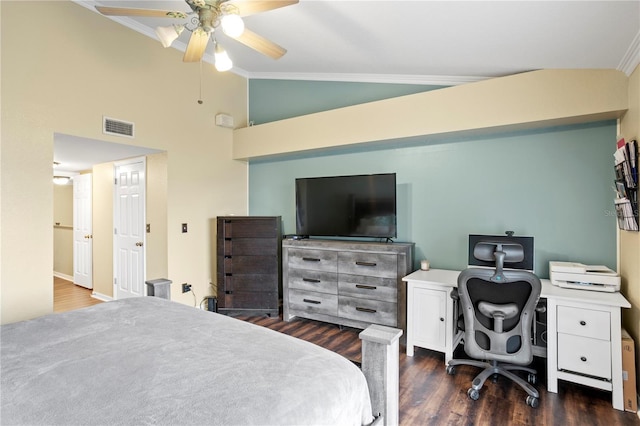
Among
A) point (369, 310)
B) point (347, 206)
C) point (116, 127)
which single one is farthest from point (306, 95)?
point (369, 310)

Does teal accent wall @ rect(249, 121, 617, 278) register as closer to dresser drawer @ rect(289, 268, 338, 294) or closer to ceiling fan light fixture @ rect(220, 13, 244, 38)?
dresser drawer @ rect(289, 268, 338, 294)

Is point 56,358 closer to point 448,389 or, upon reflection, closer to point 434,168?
point 448,389

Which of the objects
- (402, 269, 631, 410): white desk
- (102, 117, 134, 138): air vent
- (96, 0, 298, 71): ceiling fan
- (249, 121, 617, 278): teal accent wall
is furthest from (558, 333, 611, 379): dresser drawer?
(102, 117, 134, 138): air vent

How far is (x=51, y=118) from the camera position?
2770 millimetres

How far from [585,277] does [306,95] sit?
11.4 feet

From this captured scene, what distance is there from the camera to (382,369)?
1.32m

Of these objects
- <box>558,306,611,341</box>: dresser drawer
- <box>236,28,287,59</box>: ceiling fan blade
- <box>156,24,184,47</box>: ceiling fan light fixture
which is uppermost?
<box>156,24,184,47</box>: ceiling fan light fixture

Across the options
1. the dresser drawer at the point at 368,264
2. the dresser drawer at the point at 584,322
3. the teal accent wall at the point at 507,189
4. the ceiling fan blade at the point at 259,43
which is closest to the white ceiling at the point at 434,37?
the ceiling fan blade at the point at 259,43

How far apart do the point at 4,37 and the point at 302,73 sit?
110 inches

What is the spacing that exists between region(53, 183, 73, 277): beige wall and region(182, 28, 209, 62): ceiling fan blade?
5.32m

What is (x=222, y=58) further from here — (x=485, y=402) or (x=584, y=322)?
(x=584, y=322)

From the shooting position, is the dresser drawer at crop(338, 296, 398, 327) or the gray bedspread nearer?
the gray bedspread

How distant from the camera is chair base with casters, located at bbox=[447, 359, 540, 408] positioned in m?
2.17

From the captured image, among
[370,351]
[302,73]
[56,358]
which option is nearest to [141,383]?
[56,358]
